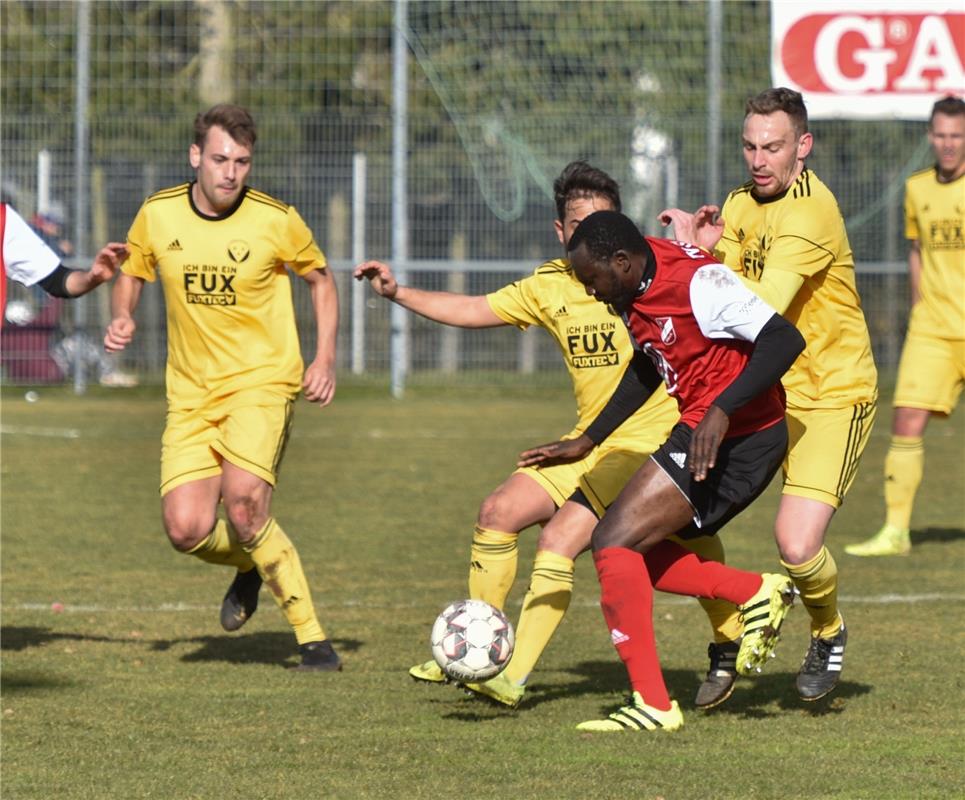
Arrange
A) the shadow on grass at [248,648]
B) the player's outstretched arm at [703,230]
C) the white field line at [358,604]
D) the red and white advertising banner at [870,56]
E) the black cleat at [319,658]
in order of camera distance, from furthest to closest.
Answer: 1. the red and white advertising banner at [870,56]
2. the white field line at [358,604]
3. the shadow on grass at [248,648]
4. the black cleat at [319,658]
5. the player's outstretched arm at [703,230]

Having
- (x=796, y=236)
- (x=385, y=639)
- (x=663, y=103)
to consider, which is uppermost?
(x=663, y=103)

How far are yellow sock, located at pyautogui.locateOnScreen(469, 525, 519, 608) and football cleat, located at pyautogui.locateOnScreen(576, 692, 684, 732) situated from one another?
85 cm

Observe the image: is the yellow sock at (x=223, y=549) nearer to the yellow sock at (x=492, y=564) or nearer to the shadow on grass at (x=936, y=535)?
the yellow sock at (x=492, y=564)

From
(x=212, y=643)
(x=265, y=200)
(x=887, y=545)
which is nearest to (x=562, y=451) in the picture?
(x=265, y=200)

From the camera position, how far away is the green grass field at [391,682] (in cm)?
561

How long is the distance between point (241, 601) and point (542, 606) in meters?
1.68

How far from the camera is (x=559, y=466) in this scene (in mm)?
7020

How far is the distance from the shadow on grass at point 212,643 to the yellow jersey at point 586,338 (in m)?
1.69

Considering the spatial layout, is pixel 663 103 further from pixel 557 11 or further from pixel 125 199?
pixel 125 199

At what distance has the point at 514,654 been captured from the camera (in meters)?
6.74

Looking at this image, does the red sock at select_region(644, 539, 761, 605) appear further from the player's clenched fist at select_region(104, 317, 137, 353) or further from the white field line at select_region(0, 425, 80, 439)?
the white field line at select_region(0, 425, 80, 439)

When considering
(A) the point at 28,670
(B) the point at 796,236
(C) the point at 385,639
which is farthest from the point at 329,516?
(B) the point at 796,236

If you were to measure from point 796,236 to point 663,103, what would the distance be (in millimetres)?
17392

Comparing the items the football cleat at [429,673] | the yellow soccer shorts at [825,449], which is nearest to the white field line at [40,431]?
the football cleat at [429,673]
